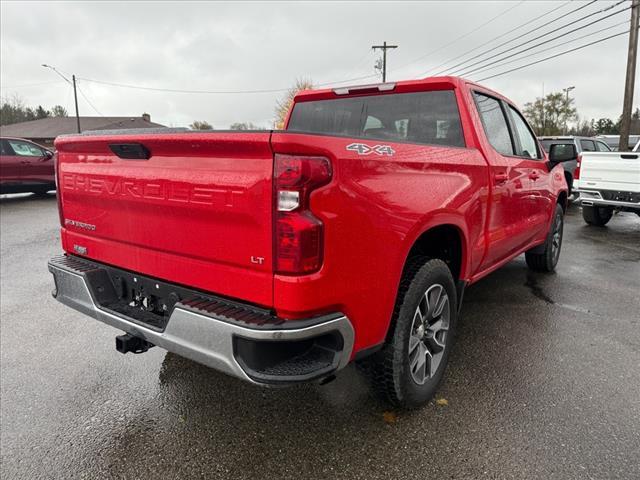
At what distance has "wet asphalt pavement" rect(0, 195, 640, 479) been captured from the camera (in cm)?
222

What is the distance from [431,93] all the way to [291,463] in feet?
8.79

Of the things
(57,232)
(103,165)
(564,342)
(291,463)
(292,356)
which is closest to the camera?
(292,356)

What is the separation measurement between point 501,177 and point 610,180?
6.23m

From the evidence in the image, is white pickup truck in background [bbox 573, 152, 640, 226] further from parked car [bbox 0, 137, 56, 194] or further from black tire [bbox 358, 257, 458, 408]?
parked car [bbox 0, 137, 56, 194]

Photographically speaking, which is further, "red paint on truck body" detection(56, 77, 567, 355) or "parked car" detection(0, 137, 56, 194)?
"parked car" detection(0, 137, 56, 194)

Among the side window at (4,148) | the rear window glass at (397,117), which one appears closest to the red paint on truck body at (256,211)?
the rear window glass at (397,117)

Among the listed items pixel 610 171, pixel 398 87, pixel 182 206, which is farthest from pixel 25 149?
pixel 610 171

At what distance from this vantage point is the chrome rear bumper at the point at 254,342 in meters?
1.82

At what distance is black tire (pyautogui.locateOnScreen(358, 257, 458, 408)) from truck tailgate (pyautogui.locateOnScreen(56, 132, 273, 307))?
0.83 metres

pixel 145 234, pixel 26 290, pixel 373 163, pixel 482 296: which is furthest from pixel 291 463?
pixel 26 290

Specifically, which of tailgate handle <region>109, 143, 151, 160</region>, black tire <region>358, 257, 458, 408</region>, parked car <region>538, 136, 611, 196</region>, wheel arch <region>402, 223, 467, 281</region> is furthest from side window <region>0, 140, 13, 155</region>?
parked car <region>538, 136, 611, 196</region>

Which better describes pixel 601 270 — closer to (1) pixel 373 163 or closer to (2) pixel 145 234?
(1) pixel 373 163

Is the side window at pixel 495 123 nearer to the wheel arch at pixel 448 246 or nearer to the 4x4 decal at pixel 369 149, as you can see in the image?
the wheel arch at pixel 448 246

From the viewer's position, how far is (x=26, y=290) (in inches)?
199
